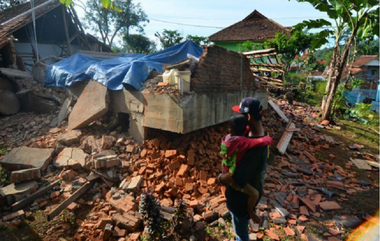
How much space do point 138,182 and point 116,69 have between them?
3299mm

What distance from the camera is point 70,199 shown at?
4262 mm

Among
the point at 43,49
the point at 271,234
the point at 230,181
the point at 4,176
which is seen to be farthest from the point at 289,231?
the point at 43,49

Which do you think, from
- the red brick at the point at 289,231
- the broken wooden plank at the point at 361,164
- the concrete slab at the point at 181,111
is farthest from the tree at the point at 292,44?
the red brick at the point at 289,231

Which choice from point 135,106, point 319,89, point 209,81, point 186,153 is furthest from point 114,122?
point 319,89

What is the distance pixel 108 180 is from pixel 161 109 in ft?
6.69

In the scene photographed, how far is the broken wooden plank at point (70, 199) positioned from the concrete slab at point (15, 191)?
2.79 ft

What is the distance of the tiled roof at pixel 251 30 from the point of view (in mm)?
19250

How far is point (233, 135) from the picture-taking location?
2420mm

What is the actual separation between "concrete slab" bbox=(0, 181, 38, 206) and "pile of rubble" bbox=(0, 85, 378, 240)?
2 centimetres

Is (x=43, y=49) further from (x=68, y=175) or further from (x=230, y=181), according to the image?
(x=230, y=181)

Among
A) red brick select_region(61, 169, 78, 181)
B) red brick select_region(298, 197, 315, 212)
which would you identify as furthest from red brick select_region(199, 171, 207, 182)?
red brick select_region(61, 169, 78, 181)

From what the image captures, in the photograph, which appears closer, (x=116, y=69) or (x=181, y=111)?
(x=181, y=111)

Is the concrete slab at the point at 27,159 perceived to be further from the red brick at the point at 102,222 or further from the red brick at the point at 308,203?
the red brick at the point at 308,203

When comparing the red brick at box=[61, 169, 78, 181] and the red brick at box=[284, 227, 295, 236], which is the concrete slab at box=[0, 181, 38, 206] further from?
the red brick at box=[284, 227, 295, 236]
